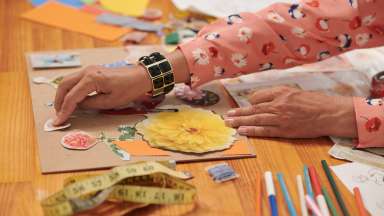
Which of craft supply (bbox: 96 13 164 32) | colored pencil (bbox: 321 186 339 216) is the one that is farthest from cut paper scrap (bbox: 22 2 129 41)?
colored pencil (bbox: 321 186 339 216)

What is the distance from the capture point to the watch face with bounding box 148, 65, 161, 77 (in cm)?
96

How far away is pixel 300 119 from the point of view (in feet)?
3.04

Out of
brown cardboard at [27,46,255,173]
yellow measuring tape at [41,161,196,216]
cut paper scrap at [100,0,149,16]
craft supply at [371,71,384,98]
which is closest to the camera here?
yellow measuring tape at [41,161,196,216]

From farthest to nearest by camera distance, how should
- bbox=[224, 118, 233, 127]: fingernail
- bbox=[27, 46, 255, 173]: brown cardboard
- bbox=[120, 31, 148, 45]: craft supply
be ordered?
bbox=[120, 31, 148, 45]: craft supply → bbox=[224, 118, 233, 127]: fingernail → bbox=[27, 46, 255, 173]: brown cardboard

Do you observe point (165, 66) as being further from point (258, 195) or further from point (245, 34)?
point (258, 195)

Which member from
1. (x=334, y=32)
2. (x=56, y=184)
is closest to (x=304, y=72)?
(x=334, y=32)

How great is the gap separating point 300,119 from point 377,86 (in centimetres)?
22

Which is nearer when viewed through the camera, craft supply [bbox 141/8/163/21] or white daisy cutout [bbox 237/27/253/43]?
white daisy cutout [bbox 237/27/253/43]

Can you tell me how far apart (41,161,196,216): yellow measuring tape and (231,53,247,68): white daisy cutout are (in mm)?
298

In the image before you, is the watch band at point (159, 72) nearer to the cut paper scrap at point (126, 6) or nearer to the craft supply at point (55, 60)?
the craft supply at point (55, 60)

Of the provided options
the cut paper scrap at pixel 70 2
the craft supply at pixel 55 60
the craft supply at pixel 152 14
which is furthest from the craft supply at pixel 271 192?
the cut paper scrap at pixel 70 2

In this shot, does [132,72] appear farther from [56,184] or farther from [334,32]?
[334,32]

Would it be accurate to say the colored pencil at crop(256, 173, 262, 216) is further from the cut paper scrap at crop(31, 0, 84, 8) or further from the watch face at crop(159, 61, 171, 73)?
the cut paper scrap at crop(31, 0, 84, 8)

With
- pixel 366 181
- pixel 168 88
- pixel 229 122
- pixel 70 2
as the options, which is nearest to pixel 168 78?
pixel 168 88
